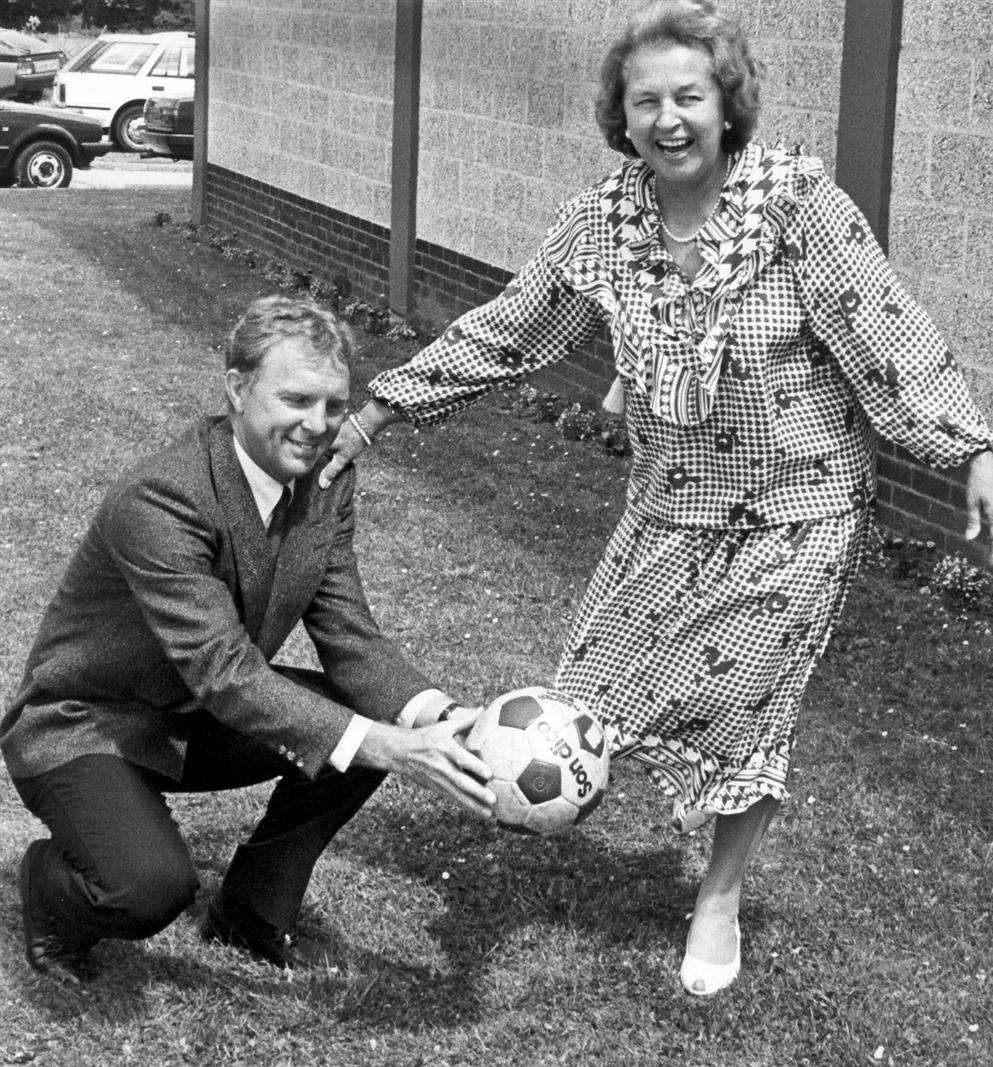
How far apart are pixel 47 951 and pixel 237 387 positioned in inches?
56.2

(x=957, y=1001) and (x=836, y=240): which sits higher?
(x=836, y=240)

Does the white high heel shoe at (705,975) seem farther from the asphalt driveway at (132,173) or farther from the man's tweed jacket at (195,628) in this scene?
the asphalt driveway at (132,173)

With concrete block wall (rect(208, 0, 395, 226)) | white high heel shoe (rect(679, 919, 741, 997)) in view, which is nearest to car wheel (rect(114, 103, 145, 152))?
concrete block wall (rect(208, 0, 395, 226))

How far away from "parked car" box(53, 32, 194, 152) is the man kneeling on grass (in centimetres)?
2650

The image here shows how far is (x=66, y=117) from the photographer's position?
25.5m

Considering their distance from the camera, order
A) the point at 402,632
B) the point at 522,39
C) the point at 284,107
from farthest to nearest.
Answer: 1. the point at 284,107
2. the point at 522,39
3. the point at 402,632

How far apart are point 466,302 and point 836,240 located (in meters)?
8.43

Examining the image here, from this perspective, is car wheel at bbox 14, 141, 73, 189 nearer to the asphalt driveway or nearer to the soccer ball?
the asphalt driveway

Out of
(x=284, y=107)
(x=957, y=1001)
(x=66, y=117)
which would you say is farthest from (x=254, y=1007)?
(x=66, y=117)

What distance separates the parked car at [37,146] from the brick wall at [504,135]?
625 centimetres

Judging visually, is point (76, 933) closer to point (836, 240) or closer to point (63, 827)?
point (63, 827)

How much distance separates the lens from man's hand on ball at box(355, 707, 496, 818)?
3.87 meters

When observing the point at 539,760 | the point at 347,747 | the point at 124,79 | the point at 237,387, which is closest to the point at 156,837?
the point at 347,747

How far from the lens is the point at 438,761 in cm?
388
